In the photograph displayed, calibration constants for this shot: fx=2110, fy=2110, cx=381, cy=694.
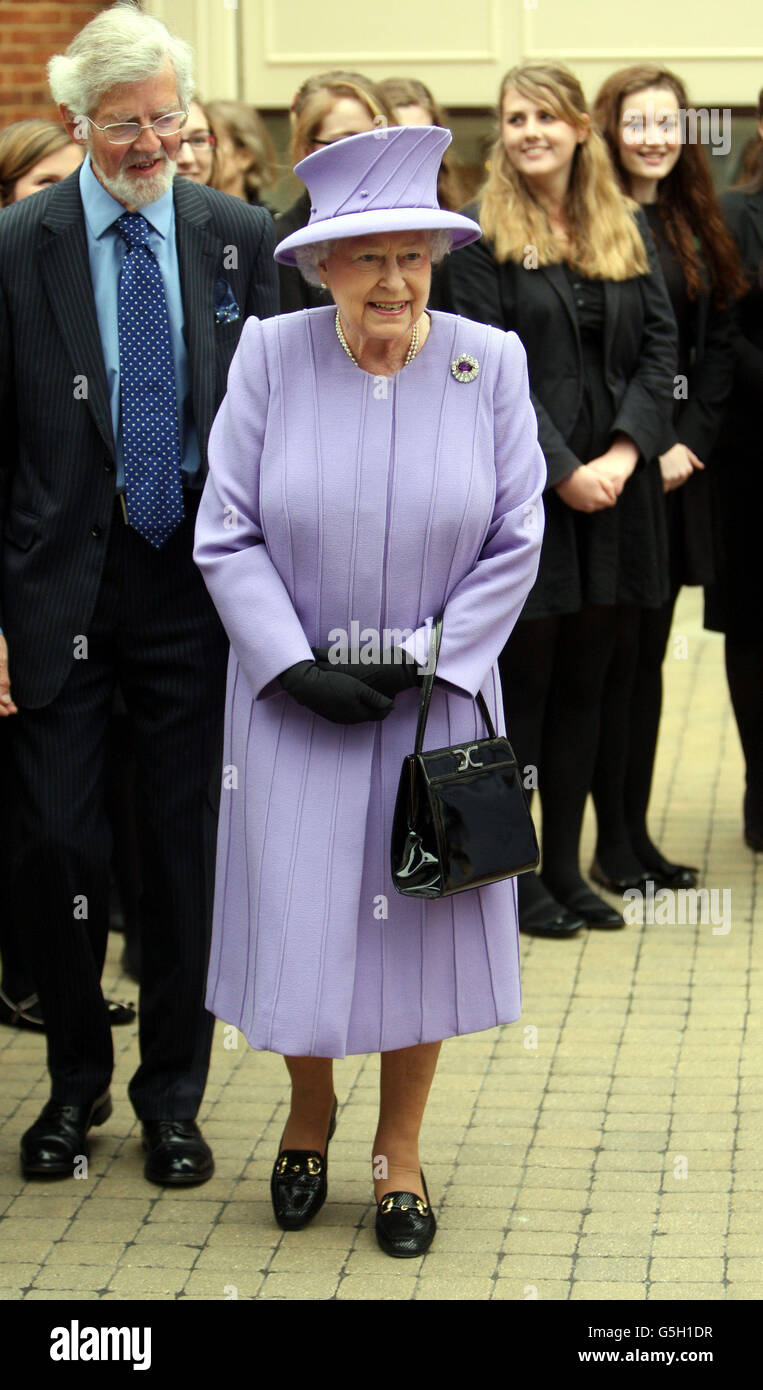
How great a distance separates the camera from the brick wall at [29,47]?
8.27m

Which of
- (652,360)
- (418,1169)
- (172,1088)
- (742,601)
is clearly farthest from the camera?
(742,601)

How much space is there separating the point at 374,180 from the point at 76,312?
741 mm

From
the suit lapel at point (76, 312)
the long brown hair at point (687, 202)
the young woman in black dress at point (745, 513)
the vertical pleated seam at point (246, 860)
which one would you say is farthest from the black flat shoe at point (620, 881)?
the suit lapel at point (76, 312)

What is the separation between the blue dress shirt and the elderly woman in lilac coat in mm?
319

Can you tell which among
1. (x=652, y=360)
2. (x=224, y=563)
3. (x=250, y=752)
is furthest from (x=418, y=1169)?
(x=652, y=360)

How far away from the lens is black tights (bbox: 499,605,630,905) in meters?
6.00

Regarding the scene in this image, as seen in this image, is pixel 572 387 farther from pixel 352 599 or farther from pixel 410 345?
pixel 352 599

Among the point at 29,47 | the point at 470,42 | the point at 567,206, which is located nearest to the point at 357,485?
the point at 567,206

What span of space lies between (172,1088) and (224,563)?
1.25 metres

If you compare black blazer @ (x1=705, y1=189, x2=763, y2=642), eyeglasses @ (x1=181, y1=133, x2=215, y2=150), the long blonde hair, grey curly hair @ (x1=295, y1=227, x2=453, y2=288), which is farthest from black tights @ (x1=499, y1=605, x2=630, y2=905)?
grey curly hair @ (x1=295, y1=227, x2=453, y2=288)

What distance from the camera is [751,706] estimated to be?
686 centimetres

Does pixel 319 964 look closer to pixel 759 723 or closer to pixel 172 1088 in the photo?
pixel 172 1088

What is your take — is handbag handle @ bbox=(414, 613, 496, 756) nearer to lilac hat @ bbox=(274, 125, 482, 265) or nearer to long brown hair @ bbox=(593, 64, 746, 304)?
lilac hat @ bbox=(274, 125, 482, 265)

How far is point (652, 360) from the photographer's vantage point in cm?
598
